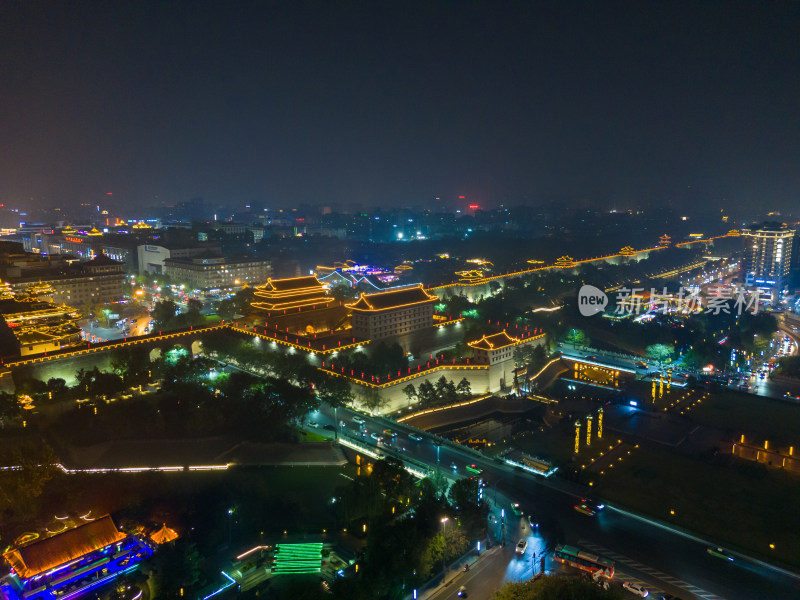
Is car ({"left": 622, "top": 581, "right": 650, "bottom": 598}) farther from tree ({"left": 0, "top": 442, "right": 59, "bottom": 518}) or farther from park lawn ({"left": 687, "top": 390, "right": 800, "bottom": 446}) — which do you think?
tree ({"left": 0, "top": 442, "right": 59, "bottom": 518})

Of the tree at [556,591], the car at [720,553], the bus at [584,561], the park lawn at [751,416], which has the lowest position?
the park lawn at [751,416]

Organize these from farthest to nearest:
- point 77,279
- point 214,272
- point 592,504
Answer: point 214,272
point 77,279
point 592,504

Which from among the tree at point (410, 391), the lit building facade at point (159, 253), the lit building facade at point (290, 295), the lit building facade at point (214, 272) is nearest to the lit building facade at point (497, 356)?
the tree at point (410, 391)

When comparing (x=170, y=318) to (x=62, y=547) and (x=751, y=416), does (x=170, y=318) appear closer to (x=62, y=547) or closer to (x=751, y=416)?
(x=62, y=547)

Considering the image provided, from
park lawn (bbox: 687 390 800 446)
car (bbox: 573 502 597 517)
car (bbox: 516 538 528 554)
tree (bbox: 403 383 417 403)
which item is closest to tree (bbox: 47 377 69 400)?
tree (bbox: 403 383 417 403)

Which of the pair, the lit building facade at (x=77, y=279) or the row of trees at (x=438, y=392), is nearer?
the row of trees at (x=438, y=392)

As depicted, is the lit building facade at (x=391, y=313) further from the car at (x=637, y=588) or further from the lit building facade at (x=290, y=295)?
the car at (x=637, y=588)

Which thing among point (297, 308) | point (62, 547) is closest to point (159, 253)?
point (297, 308)
